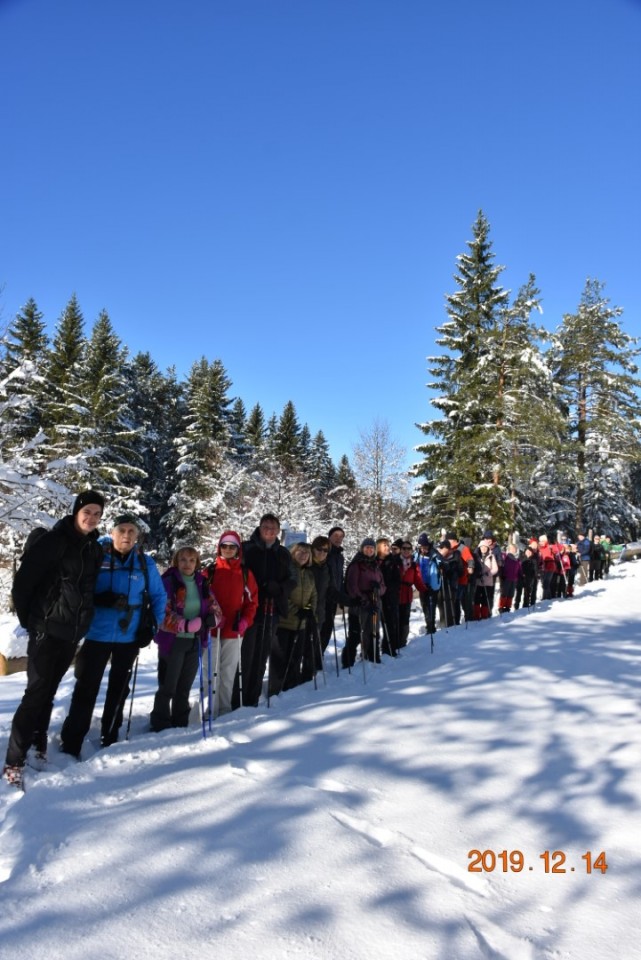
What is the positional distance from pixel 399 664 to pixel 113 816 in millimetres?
5965

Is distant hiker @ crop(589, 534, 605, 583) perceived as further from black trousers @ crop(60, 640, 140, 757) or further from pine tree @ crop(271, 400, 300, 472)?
pine tree @ crop(271, 400, 300, 472)

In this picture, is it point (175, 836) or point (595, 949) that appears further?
point (175, 836)

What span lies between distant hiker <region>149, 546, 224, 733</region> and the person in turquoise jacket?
0.44 meters

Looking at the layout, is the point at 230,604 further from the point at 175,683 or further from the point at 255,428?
the point at 255,428

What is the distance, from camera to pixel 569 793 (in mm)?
3865

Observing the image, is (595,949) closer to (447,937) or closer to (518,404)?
(447,937)

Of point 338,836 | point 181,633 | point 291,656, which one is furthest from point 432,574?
point 338,836

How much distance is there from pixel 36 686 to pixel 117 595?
874 millimetres

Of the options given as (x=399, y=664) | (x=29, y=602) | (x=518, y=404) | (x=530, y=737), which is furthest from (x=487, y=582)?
(x=518, y=404)

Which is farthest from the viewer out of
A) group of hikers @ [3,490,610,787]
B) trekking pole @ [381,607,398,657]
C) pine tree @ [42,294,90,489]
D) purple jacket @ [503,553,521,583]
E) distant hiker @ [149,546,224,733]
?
pine tree @ [42,294,90,489]

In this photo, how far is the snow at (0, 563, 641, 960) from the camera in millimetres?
2389

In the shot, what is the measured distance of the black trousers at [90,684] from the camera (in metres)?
4.73
